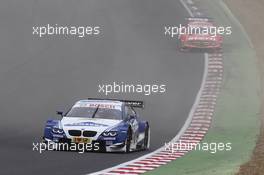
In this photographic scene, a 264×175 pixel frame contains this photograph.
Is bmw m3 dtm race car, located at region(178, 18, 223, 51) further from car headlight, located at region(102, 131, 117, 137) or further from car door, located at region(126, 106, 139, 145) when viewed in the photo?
car headlight, located at region(102, 131, 117, 137)

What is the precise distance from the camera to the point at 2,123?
76.5 feet

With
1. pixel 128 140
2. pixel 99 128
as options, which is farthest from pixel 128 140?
pixel 99 128

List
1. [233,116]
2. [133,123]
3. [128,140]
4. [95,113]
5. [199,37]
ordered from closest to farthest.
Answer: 1. [128,140]
2. [95,113]
3. [133,123]
4. [233,116]
5. [199,37]

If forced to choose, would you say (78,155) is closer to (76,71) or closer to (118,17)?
(76,71)

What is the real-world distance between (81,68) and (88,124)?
10.9 meters

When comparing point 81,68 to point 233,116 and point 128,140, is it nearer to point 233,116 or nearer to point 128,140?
point 233,116

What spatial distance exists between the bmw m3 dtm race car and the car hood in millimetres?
13081

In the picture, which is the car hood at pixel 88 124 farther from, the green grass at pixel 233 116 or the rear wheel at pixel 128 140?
the green grass at pixel 233 116

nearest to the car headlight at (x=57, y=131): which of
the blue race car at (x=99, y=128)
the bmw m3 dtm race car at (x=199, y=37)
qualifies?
the blue race car at (x=99, y=128)

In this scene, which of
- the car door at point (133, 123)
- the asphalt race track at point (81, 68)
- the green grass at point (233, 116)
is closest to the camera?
the green grass at point (233, 116)

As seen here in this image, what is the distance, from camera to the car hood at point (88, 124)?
1959cm

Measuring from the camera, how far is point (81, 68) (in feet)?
100

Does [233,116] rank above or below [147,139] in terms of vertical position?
above

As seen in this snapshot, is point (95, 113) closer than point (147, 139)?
Yes
